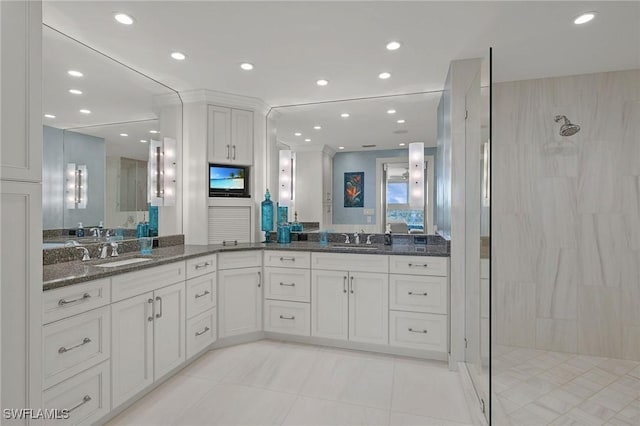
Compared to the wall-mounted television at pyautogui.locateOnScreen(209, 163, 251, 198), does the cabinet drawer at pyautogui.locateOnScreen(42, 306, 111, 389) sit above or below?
below

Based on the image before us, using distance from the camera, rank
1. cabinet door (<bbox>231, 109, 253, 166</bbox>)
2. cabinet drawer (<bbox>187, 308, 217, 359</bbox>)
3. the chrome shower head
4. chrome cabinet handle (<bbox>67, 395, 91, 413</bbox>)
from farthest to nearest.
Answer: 1. cabinet door (<bbox>231, 109, 253, 166</bbox>)
2. the chrome shower head
3. cabinet drawer (<bbox>187, 308, 217, 359</bbox>)
4. chrome cabinet handle (<bbox>67, 395, 91, 413</bbox>)

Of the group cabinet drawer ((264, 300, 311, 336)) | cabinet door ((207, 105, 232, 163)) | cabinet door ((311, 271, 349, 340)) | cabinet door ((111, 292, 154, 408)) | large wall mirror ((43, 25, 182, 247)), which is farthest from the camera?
cabinet door ((207, 105, 232, 163))

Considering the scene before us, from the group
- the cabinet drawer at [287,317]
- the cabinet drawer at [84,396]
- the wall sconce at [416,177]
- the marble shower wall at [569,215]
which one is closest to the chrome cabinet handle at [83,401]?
the cabinet drawer at [84,396]

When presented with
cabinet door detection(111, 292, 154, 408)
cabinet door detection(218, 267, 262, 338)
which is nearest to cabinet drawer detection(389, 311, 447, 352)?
cabinet door detection(218, 267, 262, 338)

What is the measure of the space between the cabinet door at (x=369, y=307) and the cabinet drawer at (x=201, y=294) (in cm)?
127

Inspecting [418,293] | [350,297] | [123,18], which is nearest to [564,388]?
[418,293]

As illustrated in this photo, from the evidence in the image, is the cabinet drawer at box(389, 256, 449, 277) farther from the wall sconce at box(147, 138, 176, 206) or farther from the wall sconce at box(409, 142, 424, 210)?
the wall sconce at box(147, 138, 176, 206)

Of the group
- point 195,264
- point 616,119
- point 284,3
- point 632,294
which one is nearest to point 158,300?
point 195,264

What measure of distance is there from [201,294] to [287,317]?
86cm

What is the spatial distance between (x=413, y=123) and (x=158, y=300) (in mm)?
3055

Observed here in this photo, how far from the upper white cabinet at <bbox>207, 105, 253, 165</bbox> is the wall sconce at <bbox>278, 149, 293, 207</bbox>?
435mm

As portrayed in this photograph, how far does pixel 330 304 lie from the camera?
9.73ft

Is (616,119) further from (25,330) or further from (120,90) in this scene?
(120,90)

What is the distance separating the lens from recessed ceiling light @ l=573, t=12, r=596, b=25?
6.58 feet
